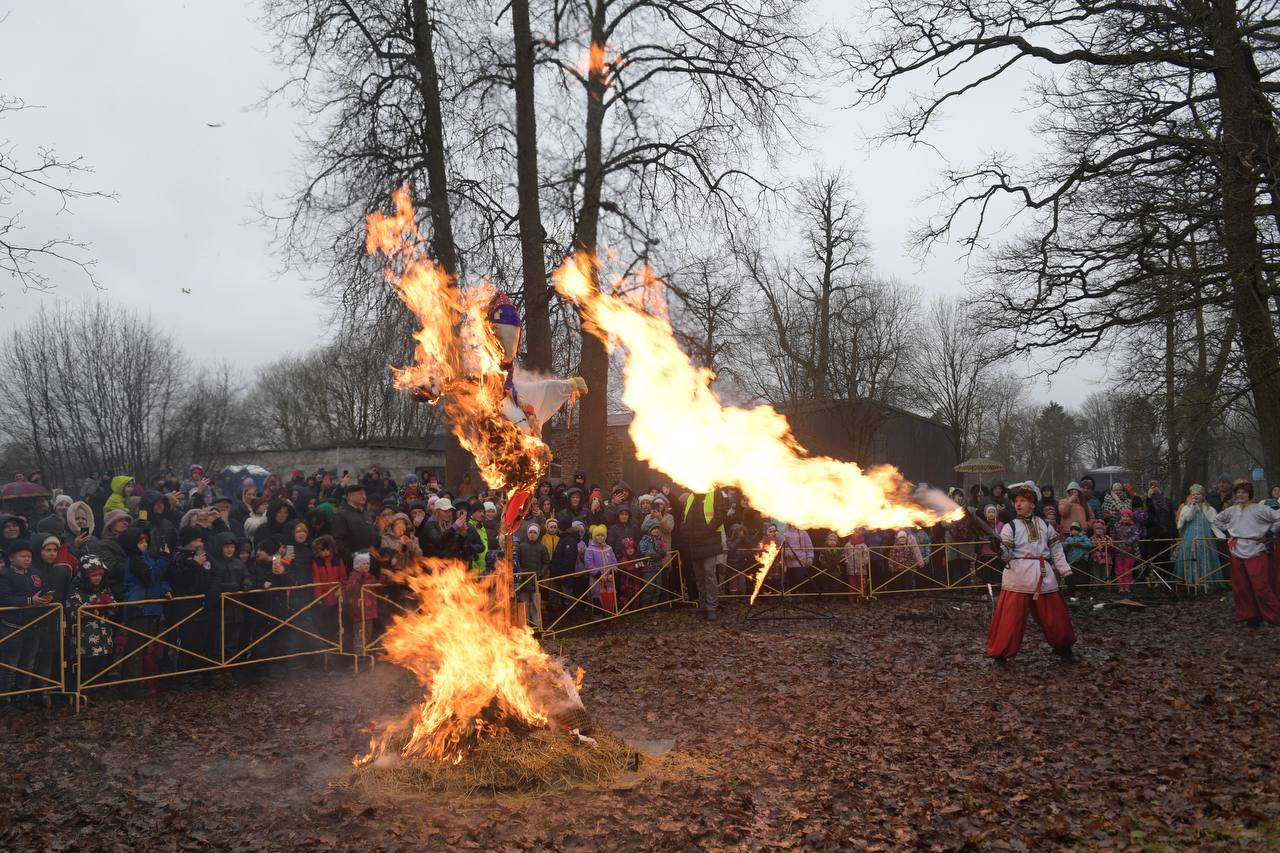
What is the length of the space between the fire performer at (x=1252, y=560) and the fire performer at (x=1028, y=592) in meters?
3.99

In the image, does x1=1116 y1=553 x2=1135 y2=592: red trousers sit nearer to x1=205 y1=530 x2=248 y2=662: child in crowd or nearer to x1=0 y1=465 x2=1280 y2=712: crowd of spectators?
x1=0 y1=465 x2=1280 y2=712: crowd of spectators

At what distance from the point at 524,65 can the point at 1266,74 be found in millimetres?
→ 12052

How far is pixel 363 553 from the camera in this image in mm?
11516

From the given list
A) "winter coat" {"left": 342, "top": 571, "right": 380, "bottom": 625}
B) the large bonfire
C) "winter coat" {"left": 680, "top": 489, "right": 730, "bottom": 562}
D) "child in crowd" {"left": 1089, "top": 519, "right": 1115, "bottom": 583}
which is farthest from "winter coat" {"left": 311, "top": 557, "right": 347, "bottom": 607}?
"child in crowd" {"left": 1089, "top": 519, "right": 1115, "bottom": 583}

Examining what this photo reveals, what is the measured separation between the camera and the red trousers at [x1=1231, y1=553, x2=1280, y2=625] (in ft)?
42.0

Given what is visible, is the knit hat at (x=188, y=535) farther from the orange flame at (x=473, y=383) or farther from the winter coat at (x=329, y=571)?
the orange flame at (x=473, y=383)

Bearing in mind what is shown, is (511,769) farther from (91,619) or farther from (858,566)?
(858,566)

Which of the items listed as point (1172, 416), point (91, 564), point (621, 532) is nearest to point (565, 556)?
point (621, 532)

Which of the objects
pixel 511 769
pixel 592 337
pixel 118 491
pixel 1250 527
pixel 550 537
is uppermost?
pixel 592 337

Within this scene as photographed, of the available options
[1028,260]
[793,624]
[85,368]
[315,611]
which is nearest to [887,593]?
[793,624]

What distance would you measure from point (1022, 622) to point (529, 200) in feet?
37.4

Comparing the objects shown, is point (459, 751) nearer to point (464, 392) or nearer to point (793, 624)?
point (464, 392)

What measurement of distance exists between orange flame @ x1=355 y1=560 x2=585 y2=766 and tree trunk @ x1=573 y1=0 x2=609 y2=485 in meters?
10.2

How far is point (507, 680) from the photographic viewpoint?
23.4 feet
